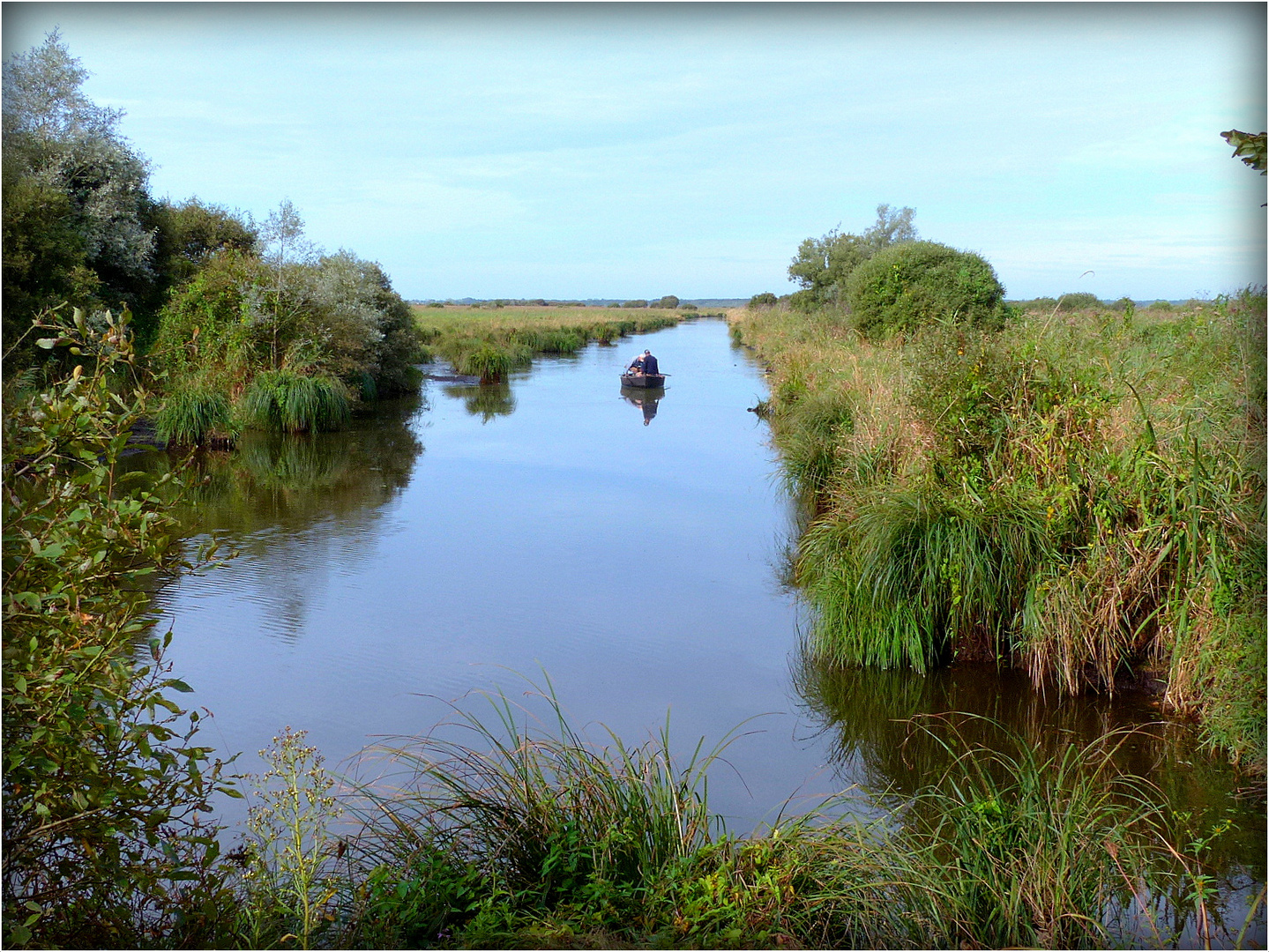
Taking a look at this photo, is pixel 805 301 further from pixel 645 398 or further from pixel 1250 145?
pixel 1250 145

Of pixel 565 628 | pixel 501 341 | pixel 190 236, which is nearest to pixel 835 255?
pixel 501 341

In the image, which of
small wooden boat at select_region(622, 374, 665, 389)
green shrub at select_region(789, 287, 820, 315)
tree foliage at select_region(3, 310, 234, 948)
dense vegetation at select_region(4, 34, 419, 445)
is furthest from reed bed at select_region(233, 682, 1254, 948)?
green shrub at select_region(789, 287, 820, 315)

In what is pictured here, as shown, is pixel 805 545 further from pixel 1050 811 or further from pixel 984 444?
pixel 1050 811

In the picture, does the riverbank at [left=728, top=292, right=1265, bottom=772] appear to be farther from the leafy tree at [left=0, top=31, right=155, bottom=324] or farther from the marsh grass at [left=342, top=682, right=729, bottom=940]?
the leafy tree at [left=0, top=31, right=155, bottom=324]

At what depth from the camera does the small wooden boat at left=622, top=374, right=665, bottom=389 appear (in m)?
28.2

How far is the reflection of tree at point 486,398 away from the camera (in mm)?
22969

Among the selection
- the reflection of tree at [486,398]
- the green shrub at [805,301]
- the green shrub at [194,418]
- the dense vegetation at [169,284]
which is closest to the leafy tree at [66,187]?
the dense vegetation at [169,284]

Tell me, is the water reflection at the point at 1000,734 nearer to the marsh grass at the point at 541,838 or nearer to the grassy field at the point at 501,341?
the marsh grass at the point at 541,838

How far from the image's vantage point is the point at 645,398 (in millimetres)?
26797

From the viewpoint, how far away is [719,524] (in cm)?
1183

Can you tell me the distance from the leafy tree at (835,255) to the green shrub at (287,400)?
2392cm

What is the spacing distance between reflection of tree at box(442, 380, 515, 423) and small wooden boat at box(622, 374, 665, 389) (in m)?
3.33

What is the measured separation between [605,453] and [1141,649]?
1152 cm

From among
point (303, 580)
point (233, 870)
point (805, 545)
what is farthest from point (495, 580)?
point (233, 870)
